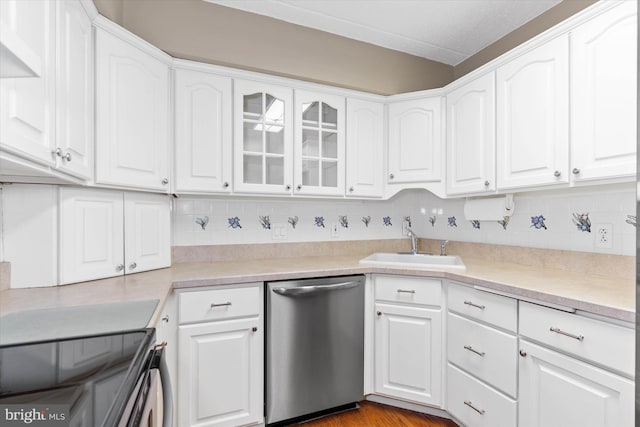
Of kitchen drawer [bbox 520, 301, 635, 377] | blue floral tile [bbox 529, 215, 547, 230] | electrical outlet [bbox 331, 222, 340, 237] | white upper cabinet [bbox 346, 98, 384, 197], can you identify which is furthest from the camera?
electrical outlet [bbox 331, 222, 340, 237]

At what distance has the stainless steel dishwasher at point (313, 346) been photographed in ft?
5.66

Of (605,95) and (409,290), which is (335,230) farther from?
(605,95)

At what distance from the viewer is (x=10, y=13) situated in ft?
2.65

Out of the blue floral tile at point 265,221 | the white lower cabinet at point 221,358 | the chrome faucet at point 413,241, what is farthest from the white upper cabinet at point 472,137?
the white lower cabinet at point 221,358

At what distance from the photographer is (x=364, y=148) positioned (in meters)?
2.36

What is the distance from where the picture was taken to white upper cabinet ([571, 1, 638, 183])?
1.29m

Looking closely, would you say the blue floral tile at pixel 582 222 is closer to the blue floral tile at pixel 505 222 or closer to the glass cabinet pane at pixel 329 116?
the blue floral tile at pixel 505 222

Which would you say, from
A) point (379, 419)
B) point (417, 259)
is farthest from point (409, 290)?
point (379, 419)

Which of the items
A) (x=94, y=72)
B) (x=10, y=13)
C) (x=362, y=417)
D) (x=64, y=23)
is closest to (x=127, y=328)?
(x=10, y=13)

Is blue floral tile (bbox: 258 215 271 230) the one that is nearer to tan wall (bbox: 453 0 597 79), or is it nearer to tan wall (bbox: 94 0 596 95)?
tan wall (bbox: 94 0 596 95)

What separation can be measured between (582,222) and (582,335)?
0.81 m

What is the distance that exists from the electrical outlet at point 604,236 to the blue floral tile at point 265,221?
1.96 m

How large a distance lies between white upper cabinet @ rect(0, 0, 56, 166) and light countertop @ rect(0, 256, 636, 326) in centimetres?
55

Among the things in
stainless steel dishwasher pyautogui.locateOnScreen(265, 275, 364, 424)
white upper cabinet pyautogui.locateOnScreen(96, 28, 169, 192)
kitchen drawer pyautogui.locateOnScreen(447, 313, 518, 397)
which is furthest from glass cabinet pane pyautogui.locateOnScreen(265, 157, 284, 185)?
kitchen drawer pyautogui.locateOnScreen(447, 313, 518, 397)
